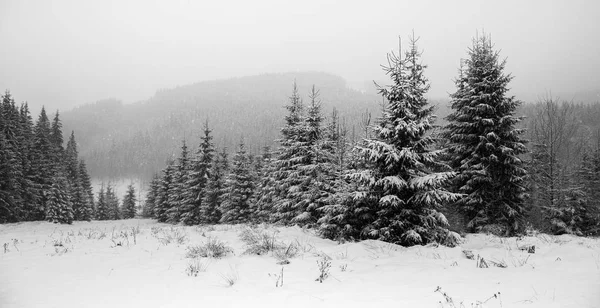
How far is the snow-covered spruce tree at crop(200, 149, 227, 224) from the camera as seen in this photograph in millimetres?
31188

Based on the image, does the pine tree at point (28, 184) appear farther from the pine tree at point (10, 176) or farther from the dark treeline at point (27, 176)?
the pine tree at point (10, 176)

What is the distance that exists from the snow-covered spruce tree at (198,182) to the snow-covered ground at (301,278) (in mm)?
24565

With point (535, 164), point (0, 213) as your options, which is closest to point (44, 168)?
point (0, 213)

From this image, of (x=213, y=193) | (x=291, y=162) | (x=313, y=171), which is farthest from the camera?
(x=213, y=193)

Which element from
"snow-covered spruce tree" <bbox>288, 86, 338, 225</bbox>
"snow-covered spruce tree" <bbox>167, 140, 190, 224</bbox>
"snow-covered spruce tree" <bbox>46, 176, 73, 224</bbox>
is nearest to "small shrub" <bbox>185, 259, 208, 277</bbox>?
"snow-covered spruce tree" <bbox>288, 86, 338, 225</bbox>

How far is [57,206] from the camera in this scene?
102 feet

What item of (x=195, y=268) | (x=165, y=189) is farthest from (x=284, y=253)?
(x=165, y=189)

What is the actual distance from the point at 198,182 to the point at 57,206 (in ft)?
48.4

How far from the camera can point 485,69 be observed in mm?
15430

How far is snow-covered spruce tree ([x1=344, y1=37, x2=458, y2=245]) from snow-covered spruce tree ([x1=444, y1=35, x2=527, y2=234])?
20.5ft

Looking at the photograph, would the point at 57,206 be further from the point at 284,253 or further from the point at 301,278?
the point at 301,278

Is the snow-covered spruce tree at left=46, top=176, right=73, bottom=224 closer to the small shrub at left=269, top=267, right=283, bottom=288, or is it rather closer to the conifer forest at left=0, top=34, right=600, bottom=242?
the conifer forest at left=0, top=34, right=600, bottom=242

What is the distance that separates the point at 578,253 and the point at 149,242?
11.4 meters

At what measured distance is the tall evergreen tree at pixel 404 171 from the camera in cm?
925
